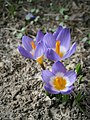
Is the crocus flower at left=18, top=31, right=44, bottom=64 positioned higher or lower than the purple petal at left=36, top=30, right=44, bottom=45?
lower

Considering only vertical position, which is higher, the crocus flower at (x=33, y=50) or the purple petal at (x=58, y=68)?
the crocus flower at (x=33, y=50)

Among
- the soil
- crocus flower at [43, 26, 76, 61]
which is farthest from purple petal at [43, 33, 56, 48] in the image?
the soil

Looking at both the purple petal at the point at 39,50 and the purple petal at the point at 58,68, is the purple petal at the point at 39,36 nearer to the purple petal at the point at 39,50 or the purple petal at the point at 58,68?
the purple petal at the point at 39,50

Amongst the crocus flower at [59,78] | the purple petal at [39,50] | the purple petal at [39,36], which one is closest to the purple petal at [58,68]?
the crocus flower at [59,78]

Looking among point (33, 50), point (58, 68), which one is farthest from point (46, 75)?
point (33, 50)

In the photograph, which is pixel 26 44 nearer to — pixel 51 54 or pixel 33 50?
pixel 33 50

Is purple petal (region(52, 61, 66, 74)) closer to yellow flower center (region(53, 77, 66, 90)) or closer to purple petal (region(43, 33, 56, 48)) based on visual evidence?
yellow flower center (region(53, 77, 66, 90))

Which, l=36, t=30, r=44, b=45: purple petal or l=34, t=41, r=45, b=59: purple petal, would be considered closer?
l=34, t=41, r=45, b=59: purple petal
